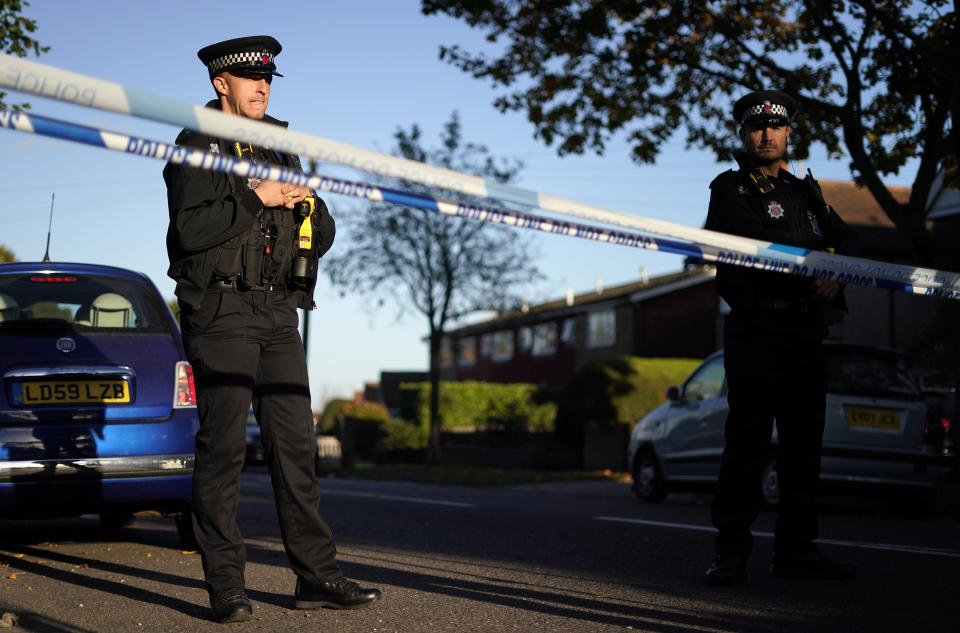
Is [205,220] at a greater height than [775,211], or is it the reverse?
[775,211]

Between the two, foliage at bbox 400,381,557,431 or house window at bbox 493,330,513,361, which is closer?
foliage at bbox 400,381,557,431

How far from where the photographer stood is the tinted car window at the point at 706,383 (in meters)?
11.7

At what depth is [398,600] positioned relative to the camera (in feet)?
15.4

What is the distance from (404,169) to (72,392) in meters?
3.62

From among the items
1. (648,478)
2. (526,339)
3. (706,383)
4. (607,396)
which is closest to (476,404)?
(607,396)

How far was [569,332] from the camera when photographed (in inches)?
1773

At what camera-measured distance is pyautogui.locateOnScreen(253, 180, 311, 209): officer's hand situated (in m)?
4.13

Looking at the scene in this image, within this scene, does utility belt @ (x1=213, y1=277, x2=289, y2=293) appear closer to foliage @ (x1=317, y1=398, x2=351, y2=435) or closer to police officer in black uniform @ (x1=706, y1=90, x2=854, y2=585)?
police officer in black uniform @ (x1=706, y1=90, x2=854, y2=585)

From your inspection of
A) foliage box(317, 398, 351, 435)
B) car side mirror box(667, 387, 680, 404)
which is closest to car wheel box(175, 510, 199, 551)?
car side mirror box(667, 387, 680, 404)

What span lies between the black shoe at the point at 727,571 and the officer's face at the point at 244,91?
8.93 feet

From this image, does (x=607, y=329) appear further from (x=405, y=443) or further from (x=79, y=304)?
(x=79, y=304)

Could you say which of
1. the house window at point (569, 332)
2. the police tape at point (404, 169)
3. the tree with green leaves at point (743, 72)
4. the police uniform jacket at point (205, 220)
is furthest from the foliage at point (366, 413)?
the police tape at point (404, 169)

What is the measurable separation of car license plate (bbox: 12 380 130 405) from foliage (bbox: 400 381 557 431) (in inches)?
1045

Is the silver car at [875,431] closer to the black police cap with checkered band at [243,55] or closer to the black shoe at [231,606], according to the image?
the black shoe at [231,606]
